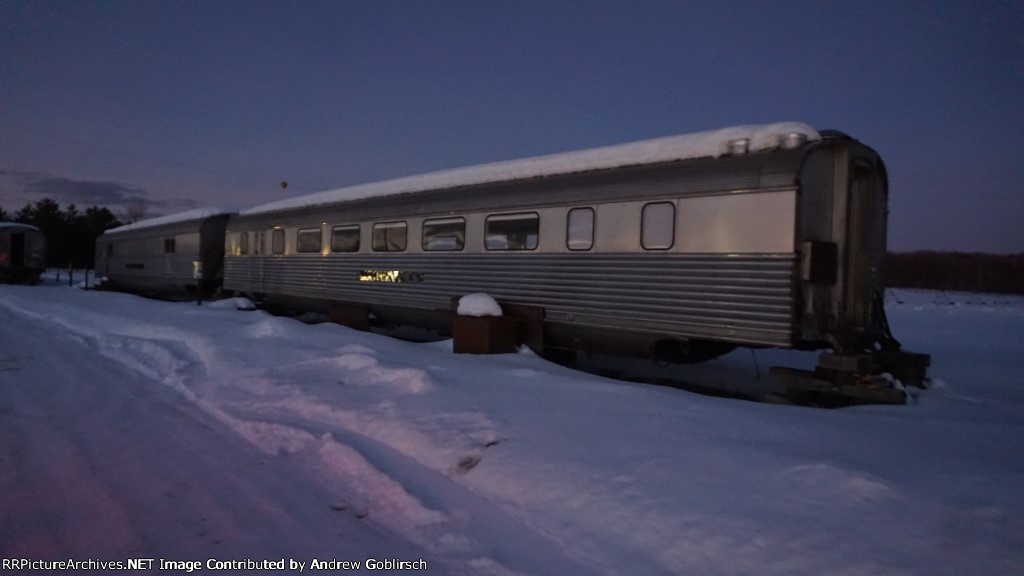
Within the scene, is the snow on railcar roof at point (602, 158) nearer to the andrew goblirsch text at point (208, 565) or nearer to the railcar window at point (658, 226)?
the railcar window at point (658, 226)

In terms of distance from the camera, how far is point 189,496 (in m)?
4.62

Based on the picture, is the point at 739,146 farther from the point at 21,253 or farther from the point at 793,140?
the point at 21,253

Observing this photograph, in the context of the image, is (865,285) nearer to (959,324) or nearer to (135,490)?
(135,490)

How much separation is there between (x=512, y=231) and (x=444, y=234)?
5.65ft

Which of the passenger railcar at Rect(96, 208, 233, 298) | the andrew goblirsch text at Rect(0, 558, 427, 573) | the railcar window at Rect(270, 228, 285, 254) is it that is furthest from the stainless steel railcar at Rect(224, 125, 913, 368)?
the passenger railcar at Rect(96, 208, 233, 298)

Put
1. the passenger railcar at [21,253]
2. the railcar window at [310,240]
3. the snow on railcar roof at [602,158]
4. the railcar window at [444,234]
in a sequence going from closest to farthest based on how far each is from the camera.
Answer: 1. the snow on railcar roof at [602,158]
2. the railcar window at [444,234]
3. the railcar window at [310,240]
4. the passenger railcar at [21,253]

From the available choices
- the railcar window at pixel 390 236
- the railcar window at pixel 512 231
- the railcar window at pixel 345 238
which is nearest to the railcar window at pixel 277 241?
the railcar window at pixel 345 238

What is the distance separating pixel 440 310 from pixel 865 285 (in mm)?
6662

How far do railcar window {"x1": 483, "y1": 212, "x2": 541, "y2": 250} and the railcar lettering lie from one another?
77.3 inches

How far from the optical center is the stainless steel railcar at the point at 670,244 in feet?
23.8

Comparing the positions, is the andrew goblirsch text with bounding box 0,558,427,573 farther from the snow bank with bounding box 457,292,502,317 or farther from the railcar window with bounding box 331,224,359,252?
the railcar window with bounding box 331,224,359,252

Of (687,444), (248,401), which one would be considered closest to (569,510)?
(687,444)

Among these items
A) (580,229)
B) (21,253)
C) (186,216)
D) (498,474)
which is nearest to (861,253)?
(580,229)

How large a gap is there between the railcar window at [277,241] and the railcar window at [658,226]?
35.5 feet
